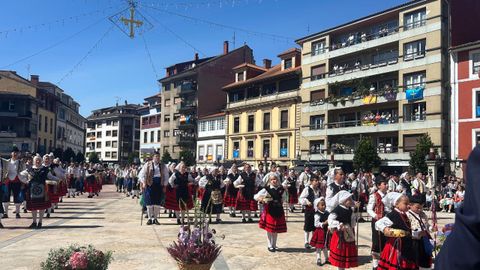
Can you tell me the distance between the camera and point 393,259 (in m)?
7.52

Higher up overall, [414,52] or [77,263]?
[414,52]

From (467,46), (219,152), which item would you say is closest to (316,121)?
(467,46)

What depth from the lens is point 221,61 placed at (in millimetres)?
62594

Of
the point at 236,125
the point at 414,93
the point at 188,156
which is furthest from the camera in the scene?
the point at 188,156

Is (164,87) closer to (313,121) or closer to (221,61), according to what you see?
(221,61)

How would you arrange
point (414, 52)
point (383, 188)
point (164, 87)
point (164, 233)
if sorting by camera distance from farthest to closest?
point (164, 87) → point (414, 52) → point (164, 233) → point (383, 188)

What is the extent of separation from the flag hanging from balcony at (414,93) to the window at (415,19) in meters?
5.05

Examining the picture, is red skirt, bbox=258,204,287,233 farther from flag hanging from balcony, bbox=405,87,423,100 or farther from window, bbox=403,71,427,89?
window, bbox=403,71,427,89

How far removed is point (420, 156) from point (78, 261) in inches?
1183

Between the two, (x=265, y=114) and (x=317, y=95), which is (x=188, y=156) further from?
(x=317, y=95)

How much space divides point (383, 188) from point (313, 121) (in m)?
33.5

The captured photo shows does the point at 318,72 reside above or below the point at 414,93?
above

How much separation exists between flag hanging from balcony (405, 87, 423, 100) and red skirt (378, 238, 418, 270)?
1158 inches

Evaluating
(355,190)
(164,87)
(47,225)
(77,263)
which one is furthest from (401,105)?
(164,87)
